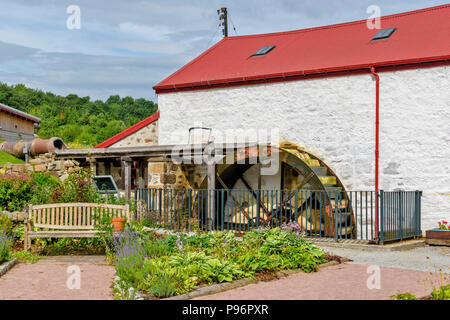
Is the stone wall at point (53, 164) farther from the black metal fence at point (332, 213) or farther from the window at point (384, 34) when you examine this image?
the window at point (384, 34)

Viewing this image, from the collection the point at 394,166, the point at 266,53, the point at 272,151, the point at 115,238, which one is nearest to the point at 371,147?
the point at 394,166

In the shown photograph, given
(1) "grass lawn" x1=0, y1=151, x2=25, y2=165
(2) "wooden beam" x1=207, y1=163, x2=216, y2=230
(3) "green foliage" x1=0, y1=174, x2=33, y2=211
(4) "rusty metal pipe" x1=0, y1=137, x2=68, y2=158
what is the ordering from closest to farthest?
(3) "green foliage" x1=0, y1=174, x2=33, y2=211
(2) "wooden beam" x1=207, y1=163, x2=216, y2=230
(4) "rusty metal pipe" x1=0, y1=137, x2=68, y2=158
(1) "grass lawn" x1=0, y1=151, x2=25, y2=165

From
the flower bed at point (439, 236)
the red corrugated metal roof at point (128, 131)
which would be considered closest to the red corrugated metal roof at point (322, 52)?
the red corrugated metal roof at point (128, 131)

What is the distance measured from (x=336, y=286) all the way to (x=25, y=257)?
5036 mm

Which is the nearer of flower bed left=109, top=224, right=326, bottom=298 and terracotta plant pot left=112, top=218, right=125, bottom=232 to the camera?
flower bed left=109, top=224, right=326, bottom=298

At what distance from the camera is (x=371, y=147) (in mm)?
13477

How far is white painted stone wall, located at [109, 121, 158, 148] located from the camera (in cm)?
1719

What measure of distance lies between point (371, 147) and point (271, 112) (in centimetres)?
312

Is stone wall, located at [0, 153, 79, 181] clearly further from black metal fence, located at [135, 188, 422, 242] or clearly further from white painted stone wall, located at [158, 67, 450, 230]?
white painted stone wall, located at [158, 67, 450, 230]

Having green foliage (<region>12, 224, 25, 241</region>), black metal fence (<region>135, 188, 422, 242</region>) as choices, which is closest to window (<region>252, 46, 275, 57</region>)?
black metal fence (<region>135, 188, 422, 242</region>)

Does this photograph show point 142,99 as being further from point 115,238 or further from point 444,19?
point 115,238

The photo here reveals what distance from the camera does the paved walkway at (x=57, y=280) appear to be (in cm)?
628

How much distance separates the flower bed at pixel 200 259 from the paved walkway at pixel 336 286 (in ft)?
1.07

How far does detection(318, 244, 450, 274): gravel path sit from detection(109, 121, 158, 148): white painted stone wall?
27.1 ft
